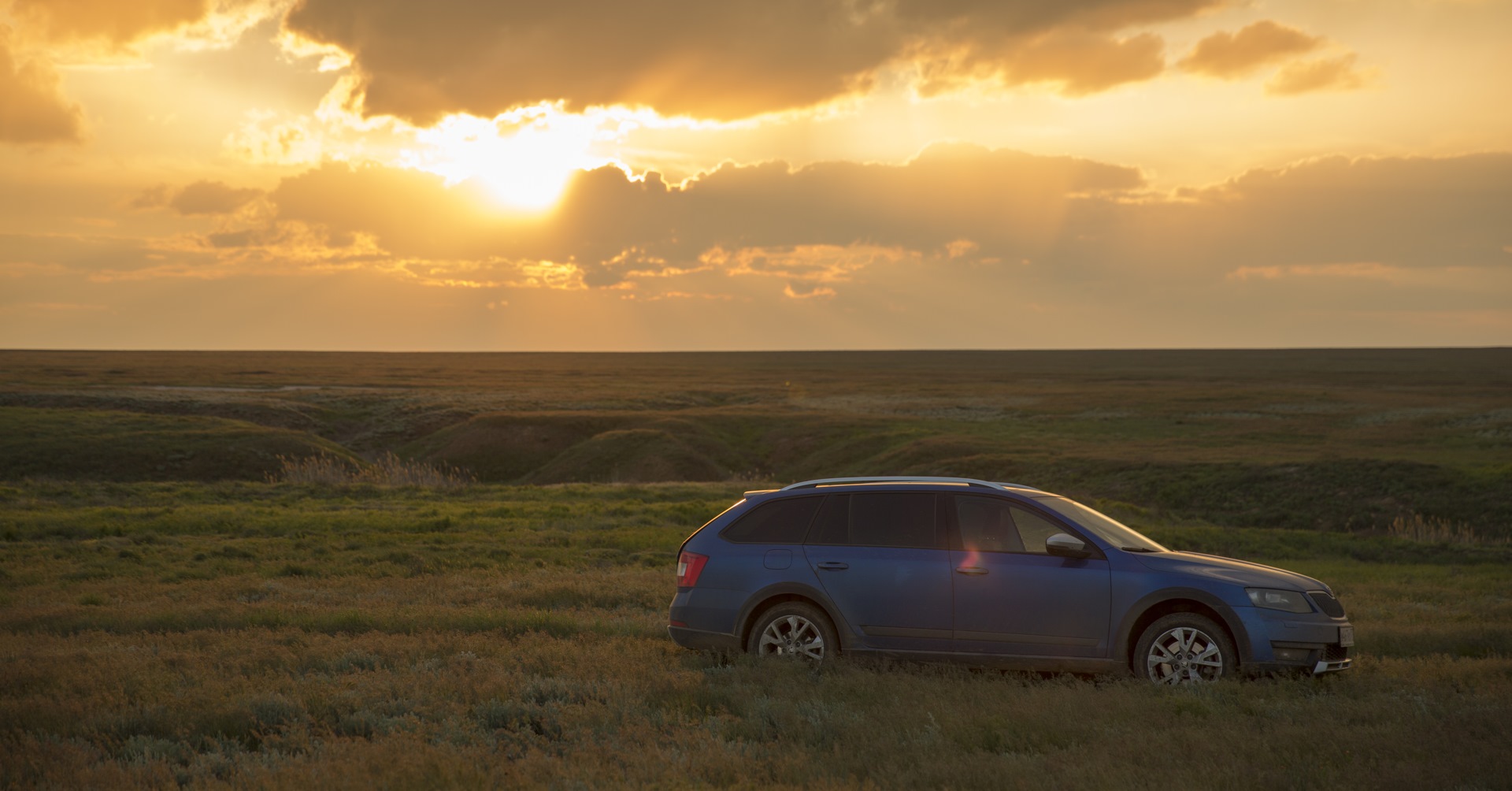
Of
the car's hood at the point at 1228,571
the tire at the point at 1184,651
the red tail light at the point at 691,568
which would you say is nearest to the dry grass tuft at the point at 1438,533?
the car's hood at the point at 1228,571

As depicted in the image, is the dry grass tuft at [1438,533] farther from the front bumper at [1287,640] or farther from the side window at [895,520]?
the side window at [895,520]

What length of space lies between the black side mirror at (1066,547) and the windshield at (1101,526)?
300 mm

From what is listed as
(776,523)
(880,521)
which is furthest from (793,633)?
(880,521)

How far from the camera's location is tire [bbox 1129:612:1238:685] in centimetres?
893

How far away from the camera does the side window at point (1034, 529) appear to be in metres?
9.62

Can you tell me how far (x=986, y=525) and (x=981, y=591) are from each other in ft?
1.99

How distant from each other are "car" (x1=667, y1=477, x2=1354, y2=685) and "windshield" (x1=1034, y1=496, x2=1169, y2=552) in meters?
0.03

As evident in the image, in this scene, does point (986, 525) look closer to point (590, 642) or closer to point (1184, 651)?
point (1184, 651)

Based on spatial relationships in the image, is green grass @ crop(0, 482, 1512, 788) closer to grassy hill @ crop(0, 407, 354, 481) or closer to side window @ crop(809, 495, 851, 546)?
side window @ crop(809, 495, 851, 546)

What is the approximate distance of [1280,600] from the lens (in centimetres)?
900

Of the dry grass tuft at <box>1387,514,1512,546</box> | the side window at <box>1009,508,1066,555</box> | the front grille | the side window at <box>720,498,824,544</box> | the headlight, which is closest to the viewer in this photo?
the headlight

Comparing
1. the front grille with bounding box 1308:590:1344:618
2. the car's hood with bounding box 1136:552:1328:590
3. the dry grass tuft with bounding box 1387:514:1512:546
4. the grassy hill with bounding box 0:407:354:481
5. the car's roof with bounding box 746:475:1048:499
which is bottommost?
the dry grass tuft with bounding box 1387:514:1512:546

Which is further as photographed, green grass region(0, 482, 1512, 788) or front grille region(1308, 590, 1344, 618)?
front grille region(1308, 590, 1344, 618)

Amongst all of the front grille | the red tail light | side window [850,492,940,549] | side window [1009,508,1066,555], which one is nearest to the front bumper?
the front grille
